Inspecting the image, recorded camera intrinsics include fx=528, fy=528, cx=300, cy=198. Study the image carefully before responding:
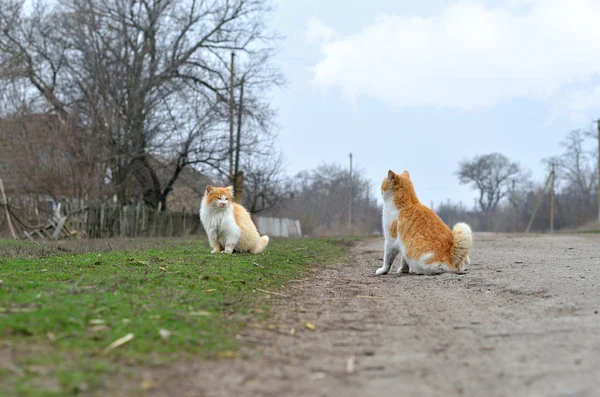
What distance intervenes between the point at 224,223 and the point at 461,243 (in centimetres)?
432

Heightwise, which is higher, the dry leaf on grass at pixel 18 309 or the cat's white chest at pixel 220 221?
the cat's white chest at pixel 220 221

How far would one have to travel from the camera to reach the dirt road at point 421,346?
286cm

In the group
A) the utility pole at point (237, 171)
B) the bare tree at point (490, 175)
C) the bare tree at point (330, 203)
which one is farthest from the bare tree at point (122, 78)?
the bare tree at point (490, 175)

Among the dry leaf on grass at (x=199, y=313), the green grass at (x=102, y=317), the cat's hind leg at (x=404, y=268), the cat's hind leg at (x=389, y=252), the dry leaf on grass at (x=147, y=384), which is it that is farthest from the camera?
the cat's hind leg at (x=404, y=268)

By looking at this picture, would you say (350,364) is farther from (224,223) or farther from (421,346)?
(224,223)

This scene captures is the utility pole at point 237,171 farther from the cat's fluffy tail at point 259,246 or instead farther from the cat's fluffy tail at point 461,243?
the cat's fluffy tail at point 461,243

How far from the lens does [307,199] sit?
158ft

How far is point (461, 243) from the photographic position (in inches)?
307

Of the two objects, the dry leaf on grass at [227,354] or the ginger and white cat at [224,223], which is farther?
the ginger and white cat at [224,223]

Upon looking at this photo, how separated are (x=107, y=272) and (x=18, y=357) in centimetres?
339

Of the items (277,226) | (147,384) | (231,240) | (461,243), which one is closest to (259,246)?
(231,240)

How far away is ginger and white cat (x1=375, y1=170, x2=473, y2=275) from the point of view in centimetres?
784

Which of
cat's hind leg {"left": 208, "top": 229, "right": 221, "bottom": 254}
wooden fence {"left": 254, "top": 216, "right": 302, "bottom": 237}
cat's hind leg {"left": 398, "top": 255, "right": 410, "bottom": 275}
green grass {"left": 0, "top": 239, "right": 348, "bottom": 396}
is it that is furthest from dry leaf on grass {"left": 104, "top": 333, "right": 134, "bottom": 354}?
wooden fence {"left": 254, "top": 216, "right": 302, "bottom": 237}

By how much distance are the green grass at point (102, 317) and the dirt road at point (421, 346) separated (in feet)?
1.06
